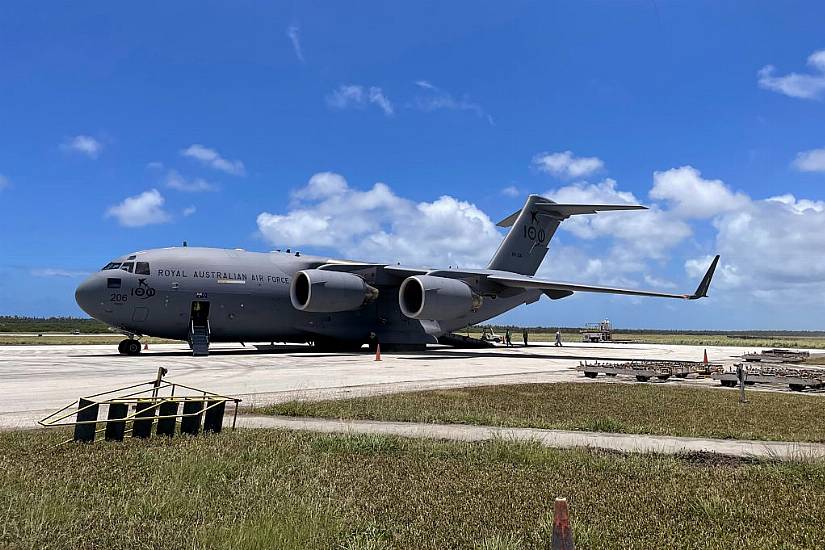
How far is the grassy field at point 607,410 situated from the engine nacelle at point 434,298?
14334mm

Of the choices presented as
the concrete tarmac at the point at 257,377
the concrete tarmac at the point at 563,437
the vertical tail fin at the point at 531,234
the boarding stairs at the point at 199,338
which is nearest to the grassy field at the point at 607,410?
the concrete tarmac at the point at 563,437

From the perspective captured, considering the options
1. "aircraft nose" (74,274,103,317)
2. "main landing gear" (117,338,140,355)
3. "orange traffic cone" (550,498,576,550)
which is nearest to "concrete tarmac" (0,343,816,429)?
"main landing gear" (117,338,140,355)

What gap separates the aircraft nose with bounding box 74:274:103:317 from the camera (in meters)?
27.0

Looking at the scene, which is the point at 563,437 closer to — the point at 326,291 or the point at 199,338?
the point at 326,291

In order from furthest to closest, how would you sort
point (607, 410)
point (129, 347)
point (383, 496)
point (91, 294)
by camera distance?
point (129, 347)
point (91, 294)
point (607, 410)
point (383, 496)

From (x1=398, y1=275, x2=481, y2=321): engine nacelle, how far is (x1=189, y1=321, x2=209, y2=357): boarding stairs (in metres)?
8.83

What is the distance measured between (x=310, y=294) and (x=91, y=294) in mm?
8932

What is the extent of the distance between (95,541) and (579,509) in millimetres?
3852

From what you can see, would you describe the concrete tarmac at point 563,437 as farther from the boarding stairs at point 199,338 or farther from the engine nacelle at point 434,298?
the engine nacelle at point 434,298

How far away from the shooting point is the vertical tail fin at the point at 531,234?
124ft

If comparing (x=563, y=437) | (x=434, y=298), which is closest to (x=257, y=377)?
(x=563, y=437)

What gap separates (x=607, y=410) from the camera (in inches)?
502

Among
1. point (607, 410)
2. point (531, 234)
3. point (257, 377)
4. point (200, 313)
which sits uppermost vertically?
point (531, 234)

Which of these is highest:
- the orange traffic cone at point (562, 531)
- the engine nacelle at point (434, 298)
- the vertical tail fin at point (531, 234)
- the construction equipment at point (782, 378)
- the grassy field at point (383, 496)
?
the vertical tail fin at point (531, 234)
